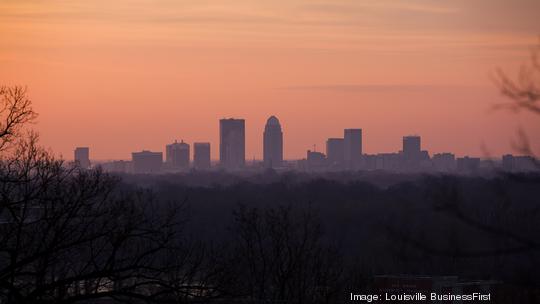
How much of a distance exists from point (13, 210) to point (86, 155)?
149 m

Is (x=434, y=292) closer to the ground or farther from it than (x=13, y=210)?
closer to the ground

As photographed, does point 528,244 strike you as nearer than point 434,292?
Yes

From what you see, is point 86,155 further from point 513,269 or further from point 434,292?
point 513,269

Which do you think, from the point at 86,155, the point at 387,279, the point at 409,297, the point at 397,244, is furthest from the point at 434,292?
the point at 86,155

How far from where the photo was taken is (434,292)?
33969 millimetres

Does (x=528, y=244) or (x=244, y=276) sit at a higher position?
(x=528, y=244)

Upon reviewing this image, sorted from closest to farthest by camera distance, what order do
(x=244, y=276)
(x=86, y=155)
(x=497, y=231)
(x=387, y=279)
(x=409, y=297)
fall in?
(x=497, y=231), (x=244, y=276), (x=409, y=297), (x=387, y=279), (x=86, y=155)

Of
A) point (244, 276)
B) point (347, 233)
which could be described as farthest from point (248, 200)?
point (244, 276)

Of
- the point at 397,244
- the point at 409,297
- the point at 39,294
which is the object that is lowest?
the point at 409,297

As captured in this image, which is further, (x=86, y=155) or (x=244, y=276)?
(x=86, y=155)

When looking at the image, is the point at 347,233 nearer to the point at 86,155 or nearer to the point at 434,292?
the point at 434,292

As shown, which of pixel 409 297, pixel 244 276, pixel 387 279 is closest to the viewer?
pixel 244 276

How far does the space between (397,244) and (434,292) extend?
1092 inches

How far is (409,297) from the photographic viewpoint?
3316 centimetres
